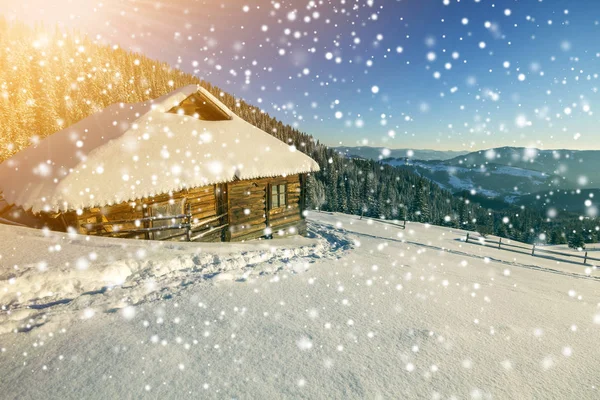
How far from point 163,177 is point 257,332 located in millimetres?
6766

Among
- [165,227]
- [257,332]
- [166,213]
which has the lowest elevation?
[257,332]

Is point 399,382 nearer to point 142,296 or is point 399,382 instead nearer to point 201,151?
point 142,296

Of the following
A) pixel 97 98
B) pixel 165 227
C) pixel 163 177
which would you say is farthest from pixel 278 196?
pixel 97 98

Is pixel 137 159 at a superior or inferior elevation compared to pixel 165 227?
superior

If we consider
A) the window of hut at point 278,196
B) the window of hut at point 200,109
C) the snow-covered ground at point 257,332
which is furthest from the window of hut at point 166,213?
the window of hut at point 200,109

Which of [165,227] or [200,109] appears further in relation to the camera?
[200,109]

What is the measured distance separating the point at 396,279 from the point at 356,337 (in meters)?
3.12

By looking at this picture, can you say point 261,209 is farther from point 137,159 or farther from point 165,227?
point 137,159

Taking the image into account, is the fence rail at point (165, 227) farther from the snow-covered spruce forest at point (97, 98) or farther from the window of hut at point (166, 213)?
the snow-covered spruce forest at point (97, 98)

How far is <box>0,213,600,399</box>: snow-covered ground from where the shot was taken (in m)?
2.67

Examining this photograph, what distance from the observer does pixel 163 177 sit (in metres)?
8.53

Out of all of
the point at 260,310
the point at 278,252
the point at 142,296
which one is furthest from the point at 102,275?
the point at 278,252

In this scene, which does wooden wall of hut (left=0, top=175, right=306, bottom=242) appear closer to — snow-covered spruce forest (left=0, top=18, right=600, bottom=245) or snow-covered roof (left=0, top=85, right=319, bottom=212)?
snow-covered roof (left=0, top=85, right=319, bottom=212)

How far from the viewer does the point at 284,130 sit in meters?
96.4
